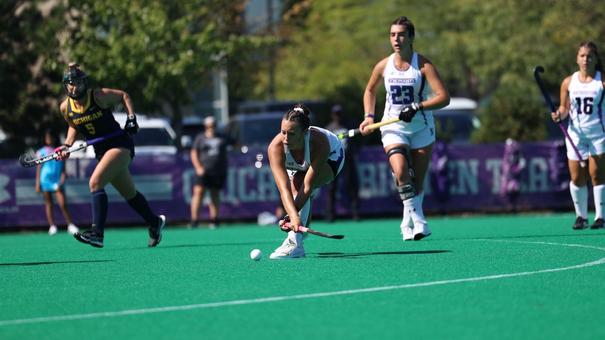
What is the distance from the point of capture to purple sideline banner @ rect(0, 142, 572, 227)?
868 inches

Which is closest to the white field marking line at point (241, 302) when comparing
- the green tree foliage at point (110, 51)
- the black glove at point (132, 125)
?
the black glove at point (132, 125)

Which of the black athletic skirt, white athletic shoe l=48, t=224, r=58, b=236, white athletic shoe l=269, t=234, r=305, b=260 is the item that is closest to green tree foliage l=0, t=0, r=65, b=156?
white athletic shoe l=48, t=224, r=58, b=236

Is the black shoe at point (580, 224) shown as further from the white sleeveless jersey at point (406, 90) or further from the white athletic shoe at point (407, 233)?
the white sleeveless jersey at point (406, 90)

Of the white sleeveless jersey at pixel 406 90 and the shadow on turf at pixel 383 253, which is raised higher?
the white sleeveless jersey at pixel 406 90

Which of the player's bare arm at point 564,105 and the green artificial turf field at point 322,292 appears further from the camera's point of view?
the player's bare arm at point 564,105

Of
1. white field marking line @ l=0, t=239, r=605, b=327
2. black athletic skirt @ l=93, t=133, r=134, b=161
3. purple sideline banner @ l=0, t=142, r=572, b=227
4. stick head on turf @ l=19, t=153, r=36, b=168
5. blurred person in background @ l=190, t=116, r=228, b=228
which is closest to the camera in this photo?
white field marking line @ l=0, t=239, r=605, b=327

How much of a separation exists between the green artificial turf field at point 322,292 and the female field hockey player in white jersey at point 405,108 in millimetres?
454

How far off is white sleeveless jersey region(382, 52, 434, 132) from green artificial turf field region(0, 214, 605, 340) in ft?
4.06

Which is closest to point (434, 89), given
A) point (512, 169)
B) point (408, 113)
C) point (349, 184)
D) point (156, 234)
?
point (408, 113)

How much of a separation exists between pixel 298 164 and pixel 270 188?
38.8 ft

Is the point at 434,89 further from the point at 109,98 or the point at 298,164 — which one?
the point at 109,98

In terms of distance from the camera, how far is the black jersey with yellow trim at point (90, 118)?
13.3 metres

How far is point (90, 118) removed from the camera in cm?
1333

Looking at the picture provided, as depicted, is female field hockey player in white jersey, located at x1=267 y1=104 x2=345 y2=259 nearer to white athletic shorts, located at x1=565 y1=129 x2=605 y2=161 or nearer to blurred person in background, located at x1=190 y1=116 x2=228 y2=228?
white athletic shorts, located at x1=565 y1=129 x2=605 y2=161
